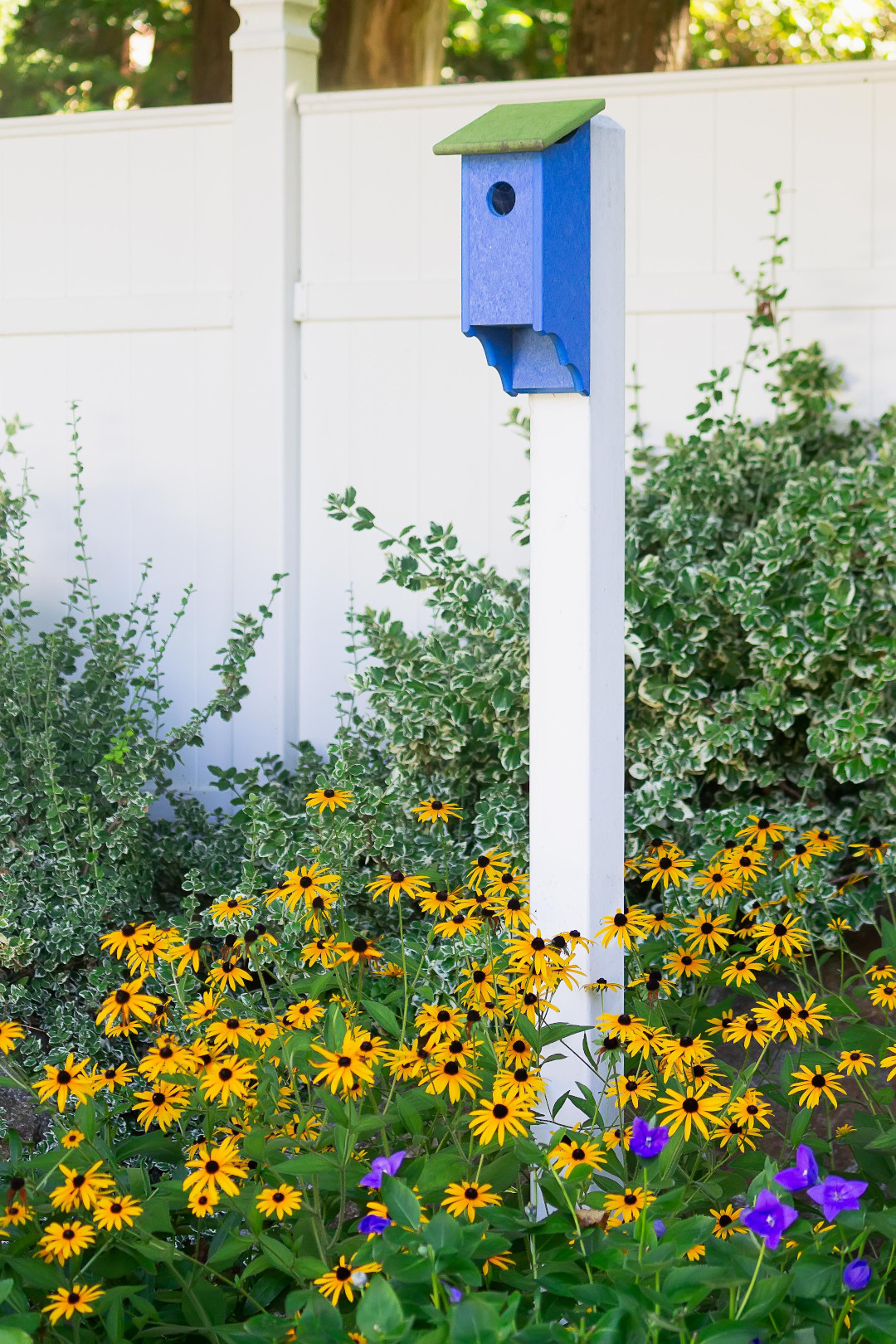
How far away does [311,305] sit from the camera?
3.84 meters

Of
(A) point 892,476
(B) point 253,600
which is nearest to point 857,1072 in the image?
(A) point 892,476

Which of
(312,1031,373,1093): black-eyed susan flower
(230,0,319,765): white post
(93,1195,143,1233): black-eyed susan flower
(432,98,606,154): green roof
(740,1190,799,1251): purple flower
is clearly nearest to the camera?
(740,1190,799,1251): purple flower

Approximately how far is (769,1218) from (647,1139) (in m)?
0.22

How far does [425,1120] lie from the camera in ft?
6.48

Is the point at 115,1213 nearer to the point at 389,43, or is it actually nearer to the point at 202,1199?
the point at 202,1199

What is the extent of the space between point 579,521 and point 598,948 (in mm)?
629

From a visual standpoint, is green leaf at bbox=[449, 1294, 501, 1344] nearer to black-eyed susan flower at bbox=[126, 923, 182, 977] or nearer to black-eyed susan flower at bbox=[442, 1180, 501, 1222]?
black-eyed susan flower at bbox=[442, 1180, 501, 1222]

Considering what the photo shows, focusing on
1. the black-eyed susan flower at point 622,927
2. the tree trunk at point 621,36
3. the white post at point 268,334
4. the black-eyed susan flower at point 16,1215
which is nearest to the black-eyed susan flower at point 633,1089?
the black-eyed susan flower at point 622,927

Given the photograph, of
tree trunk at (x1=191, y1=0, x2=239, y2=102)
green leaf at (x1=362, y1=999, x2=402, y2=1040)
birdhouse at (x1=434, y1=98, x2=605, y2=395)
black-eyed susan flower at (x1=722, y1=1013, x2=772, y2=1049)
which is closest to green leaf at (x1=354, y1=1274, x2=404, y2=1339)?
green leaf at (x1=362, y1=999, x2=402, y2=1040)

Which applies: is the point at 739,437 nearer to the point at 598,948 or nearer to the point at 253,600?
the point at 253,600

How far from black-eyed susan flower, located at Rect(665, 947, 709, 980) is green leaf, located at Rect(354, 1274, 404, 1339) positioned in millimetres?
842

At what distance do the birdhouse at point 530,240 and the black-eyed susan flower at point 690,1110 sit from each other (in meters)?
0.98

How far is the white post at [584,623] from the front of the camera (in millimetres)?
1998

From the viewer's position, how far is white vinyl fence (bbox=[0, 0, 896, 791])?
348 cm
